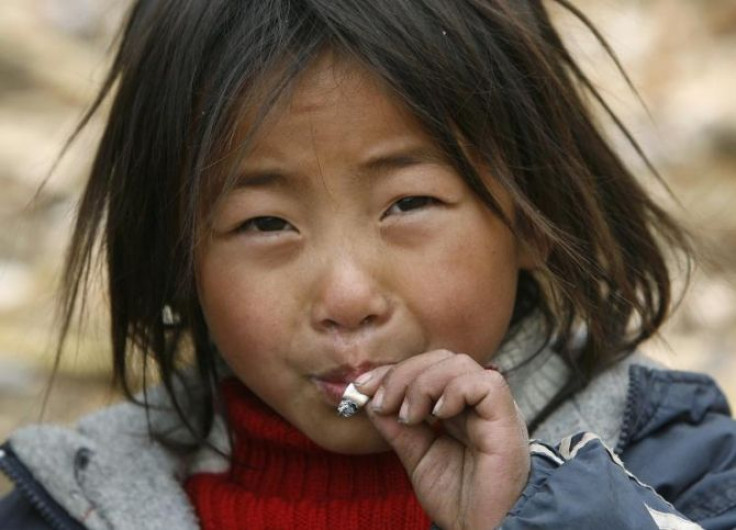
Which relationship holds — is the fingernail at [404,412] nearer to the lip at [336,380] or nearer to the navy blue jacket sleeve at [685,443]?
the lip at [336,380]

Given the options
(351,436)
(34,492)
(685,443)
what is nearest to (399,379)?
(351,436)

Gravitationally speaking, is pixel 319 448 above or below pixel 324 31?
below

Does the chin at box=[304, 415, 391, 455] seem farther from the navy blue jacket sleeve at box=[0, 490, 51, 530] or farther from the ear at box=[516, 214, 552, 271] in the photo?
the navy blue jacket sleeve at box=[0, 490, 51, 530]

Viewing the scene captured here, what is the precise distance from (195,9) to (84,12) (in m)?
2.77

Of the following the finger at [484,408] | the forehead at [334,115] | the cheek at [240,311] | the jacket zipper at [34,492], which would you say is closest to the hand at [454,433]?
the finger at [484,408]

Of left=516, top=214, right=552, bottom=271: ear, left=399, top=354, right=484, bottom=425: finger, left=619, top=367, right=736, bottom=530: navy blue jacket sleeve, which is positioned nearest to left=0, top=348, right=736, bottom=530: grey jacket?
left=619, top=367, right=736, bottom=530: navy blue jacket sleeve

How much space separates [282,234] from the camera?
1849 millimetres

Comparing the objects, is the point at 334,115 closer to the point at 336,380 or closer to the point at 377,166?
the point at 377,166

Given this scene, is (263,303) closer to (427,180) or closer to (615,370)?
(427,180)

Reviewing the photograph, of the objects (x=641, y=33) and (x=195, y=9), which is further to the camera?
(x=641, y=33)

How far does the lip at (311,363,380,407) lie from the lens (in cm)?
→ 182

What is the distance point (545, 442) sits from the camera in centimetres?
186

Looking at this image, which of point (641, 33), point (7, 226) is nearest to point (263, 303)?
point (7, 226)

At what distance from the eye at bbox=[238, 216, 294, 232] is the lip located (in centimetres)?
18
